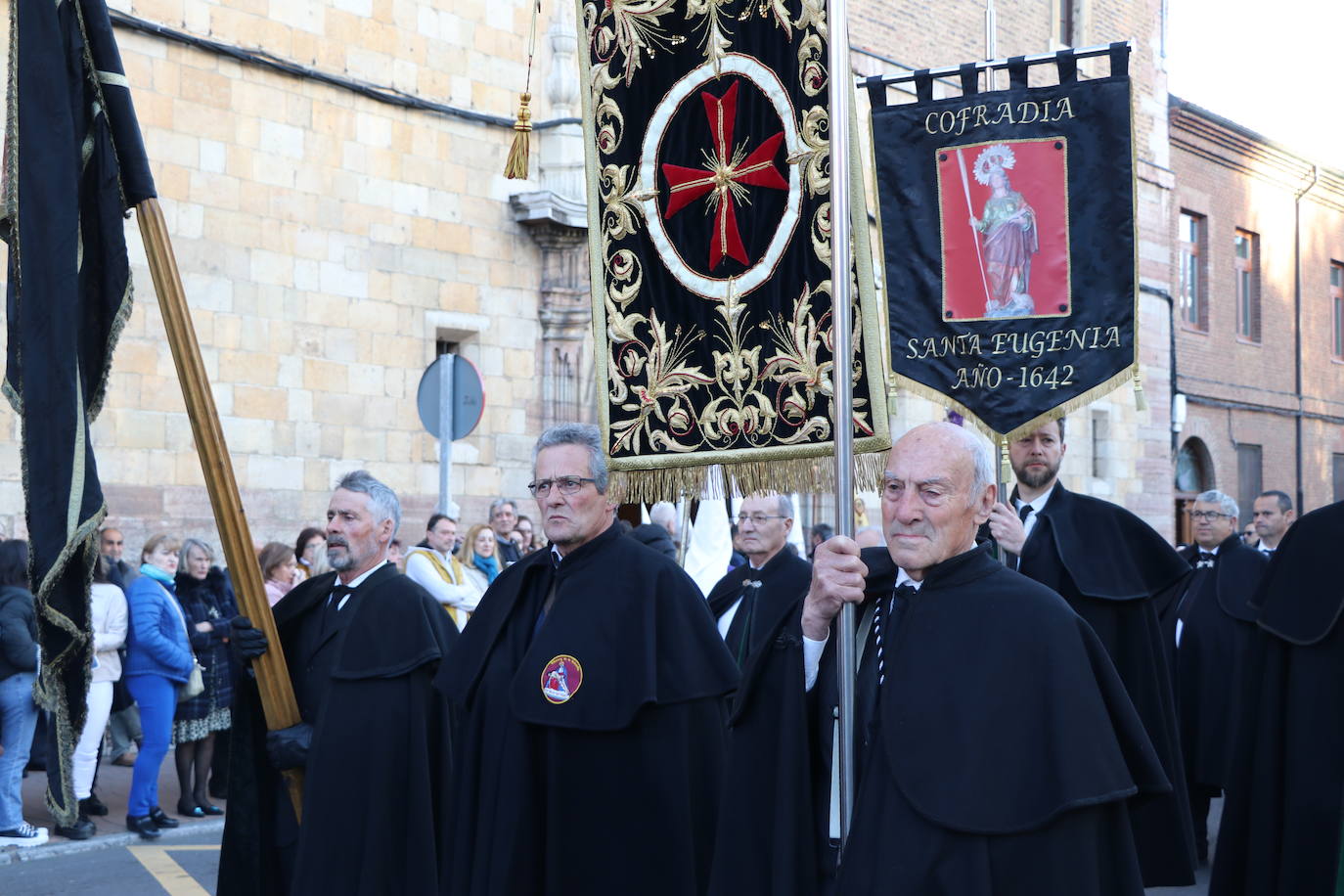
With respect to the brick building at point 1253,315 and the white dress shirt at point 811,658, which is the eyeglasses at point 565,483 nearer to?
the white dress shirt at point 811,658

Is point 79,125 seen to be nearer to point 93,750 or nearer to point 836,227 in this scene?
point 836,227

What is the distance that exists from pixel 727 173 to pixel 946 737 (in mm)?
1662

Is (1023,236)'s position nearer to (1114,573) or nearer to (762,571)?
(1114,573)

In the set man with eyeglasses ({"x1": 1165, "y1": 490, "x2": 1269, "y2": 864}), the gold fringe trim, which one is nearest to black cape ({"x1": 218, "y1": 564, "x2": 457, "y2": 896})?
the gold fringe trim

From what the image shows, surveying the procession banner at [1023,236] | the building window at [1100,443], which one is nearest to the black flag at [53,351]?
the procession banner at [1023,236]

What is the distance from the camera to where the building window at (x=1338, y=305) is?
29.5 meters

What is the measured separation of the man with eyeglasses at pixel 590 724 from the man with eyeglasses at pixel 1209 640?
16.0ft

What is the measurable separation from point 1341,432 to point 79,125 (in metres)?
28.6

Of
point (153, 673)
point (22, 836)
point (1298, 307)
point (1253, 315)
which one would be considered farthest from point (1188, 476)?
point (22, 836)

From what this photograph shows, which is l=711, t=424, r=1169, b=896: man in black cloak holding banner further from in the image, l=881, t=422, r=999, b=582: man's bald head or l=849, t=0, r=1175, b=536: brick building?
l=849, t=0, r=1175, b=536: brick building

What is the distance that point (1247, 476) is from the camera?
26188 mm

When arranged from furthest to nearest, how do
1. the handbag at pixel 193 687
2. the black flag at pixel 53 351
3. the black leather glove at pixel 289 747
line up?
the handbag at pixel 193 687 < the black leather glove at pixel 289 747 < the black flag at pixel 53 351

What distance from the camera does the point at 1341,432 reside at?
29.1 meters

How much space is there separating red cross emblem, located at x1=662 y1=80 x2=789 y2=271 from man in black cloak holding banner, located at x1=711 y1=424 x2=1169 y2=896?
3.07 ft
